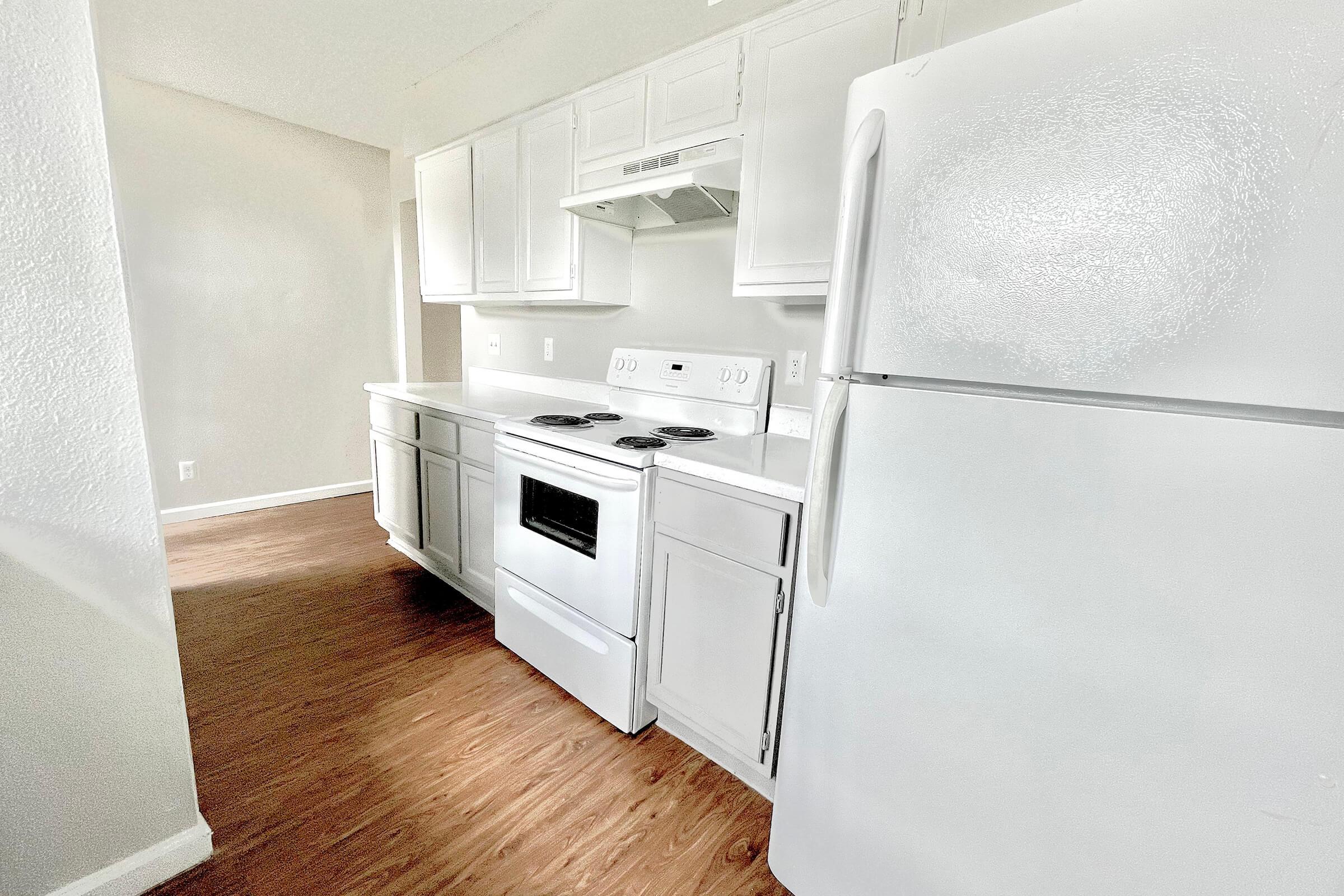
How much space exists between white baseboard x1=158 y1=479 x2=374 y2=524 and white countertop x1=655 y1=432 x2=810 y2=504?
9.92 ft

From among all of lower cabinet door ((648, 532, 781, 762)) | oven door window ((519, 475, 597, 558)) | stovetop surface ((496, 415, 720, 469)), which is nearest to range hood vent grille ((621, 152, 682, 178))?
stovetop surface ((496, 415, 720, 469))

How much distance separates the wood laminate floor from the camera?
1388 mm

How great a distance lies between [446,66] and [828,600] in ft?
11.1

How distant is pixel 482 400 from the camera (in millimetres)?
2787

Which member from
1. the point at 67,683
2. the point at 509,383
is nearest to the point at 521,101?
the point at 509,383

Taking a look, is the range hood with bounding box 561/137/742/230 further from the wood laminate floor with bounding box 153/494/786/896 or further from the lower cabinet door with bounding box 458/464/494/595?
the wood laminate floor with bounding box 153/494/786/896

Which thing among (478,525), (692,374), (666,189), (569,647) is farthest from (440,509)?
(666,189)

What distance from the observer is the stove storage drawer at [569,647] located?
185 cm

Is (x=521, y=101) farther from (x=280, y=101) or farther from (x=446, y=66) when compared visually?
→ (x=280, y=101)

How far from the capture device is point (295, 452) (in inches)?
161

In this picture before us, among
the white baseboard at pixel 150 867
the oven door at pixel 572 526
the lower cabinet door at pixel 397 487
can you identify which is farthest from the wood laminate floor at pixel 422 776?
the lower cabinet door at pixel 397 487

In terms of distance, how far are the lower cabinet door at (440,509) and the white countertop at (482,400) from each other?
270mm

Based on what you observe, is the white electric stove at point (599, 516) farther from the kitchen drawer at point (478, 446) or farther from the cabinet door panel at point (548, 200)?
the cabinet door panel at point (548, 200)

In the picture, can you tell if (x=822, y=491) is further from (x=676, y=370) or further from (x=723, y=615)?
(x=676, y=370)
